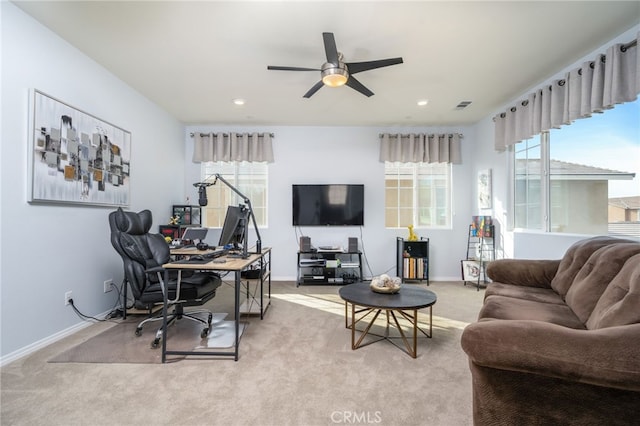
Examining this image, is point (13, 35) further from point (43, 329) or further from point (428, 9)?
point (428, 9)

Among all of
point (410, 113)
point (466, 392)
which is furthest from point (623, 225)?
point (410, 113)

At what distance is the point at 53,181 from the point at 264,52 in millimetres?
2096

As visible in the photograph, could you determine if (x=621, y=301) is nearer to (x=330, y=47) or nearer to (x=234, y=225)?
(x=330, y=47)

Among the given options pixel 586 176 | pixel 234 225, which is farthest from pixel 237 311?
pixel 586 176

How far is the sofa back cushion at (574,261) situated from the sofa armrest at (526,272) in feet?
0.38

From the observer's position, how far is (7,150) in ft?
7.00

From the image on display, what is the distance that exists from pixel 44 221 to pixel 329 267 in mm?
3312

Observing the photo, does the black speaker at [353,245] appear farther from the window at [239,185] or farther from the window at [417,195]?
the window at [239,185]

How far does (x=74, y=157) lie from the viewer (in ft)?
8.83

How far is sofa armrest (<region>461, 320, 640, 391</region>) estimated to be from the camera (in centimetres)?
102

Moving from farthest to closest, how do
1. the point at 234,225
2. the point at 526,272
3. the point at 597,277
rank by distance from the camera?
the point at 234,225, the point at 526,272, the point at 597,277

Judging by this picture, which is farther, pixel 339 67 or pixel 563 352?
pixel 339 67

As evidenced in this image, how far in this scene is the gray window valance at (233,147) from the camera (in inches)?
193

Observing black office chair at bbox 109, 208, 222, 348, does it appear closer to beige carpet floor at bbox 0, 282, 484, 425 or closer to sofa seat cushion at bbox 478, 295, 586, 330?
beige carpet floor at bbox 0, 282, 484, 425
